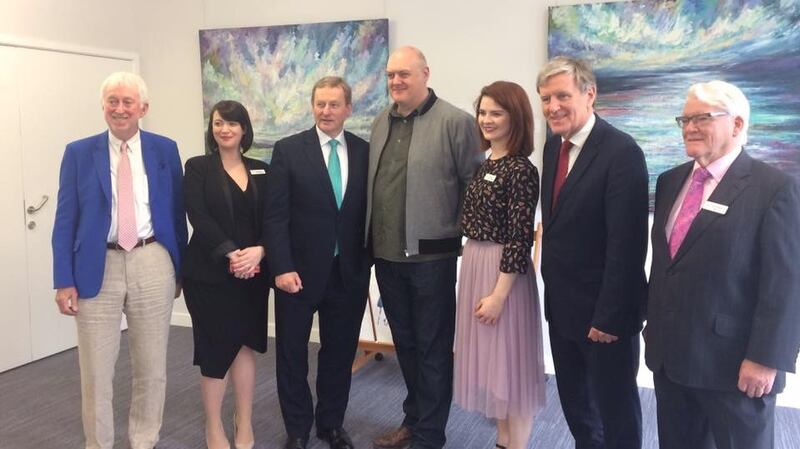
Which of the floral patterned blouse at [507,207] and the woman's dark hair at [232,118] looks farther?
the woman's dark hair at [232,118]

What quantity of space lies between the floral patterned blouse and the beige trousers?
1.25m

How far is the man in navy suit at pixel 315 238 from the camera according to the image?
2541 mm

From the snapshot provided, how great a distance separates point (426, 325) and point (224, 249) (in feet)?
2.74

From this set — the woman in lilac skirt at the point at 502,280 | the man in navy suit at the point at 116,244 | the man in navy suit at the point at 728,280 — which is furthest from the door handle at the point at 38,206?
the man in navy suit at the point at 728,280

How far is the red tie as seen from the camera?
213 cm

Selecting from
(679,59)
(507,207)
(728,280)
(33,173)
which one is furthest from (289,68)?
(728,280)

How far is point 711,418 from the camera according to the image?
1.79 metres

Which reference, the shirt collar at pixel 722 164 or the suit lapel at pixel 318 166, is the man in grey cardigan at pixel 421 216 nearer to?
the suit lapel at pixel 318 166

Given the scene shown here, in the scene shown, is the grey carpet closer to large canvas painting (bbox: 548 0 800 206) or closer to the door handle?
the door handle

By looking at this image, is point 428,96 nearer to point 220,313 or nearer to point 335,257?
point 335,257

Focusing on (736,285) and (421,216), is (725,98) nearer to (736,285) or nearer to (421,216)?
(736,285)

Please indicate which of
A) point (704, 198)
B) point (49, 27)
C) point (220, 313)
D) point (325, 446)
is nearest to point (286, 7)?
point (49, 27)

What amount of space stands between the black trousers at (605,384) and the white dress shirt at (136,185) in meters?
1.58

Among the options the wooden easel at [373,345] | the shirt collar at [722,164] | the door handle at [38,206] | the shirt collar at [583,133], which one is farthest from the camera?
the door handle at [38,206]
